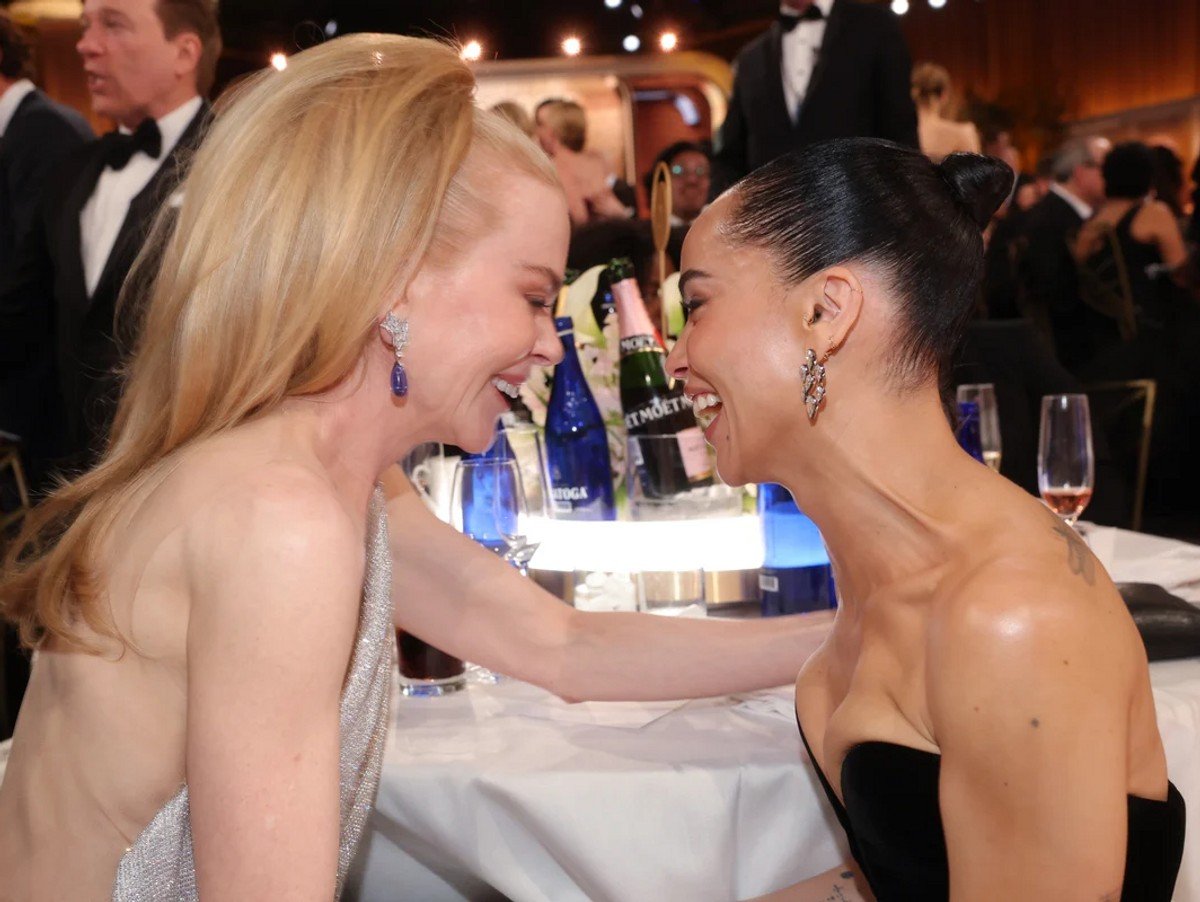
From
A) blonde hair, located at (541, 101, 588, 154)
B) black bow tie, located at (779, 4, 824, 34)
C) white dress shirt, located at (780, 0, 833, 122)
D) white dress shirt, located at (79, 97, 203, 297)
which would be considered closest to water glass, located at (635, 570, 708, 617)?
white dress shirt, located at (79, 97, 203, 297)

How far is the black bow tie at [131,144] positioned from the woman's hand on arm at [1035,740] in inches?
127

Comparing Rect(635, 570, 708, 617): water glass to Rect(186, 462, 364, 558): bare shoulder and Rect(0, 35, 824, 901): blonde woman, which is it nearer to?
Rect(0, 35, 824, 901): blonde woman

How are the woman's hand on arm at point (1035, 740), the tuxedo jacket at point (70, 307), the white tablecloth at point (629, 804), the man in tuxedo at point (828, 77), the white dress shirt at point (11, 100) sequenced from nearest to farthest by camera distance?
the woman's hand on arm at point (1035, 740) < the white tablecloth at point (629, 804) < the tuxedo jacket at point (70, 307) < the man in tuxedo at point (828, 77) < the white dress shirt at point (11, 100)

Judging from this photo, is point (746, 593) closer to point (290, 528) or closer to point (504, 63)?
point (290, 528)

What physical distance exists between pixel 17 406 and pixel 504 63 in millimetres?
8244

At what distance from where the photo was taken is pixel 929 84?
6.46m

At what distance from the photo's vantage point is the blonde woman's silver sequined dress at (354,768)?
111 centimetres

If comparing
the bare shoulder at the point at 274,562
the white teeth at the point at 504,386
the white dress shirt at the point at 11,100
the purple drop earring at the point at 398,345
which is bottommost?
the bare shoulder at the point at 274,562

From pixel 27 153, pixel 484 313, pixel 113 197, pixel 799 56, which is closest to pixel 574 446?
pixel 484 313

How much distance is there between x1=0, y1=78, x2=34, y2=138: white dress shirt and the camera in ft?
15.0

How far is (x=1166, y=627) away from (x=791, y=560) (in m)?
0.50

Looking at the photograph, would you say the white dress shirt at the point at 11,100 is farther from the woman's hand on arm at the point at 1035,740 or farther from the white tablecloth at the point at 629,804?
the woman's hand on arm at the point at 1035,740

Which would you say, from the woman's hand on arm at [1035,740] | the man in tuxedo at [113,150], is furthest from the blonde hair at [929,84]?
the woman's hand on arm at [1035,740]

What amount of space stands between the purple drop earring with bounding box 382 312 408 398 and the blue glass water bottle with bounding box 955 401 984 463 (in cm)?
111
